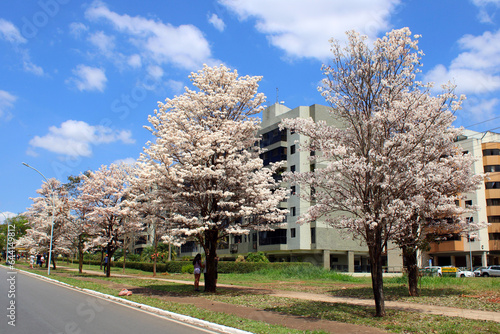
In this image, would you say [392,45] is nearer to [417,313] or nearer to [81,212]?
[417,313]

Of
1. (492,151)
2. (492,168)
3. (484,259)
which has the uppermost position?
(492,151)

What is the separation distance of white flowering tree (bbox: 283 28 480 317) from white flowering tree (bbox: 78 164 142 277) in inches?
789

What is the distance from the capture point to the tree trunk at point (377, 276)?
10.8 meters

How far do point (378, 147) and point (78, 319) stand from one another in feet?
31.5

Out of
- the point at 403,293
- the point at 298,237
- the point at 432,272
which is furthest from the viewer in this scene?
the point at 298,237

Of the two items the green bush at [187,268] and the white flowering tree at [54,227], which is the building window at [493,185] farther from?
the white flowering tree at [54,227]

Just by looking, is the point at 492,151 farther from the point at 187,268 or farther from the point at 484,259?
the point at 187,268

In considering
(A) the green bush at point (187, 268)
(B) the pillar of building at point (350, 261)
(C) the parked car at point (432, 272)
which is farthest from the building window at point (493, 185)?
(A) the green bush at point (187, 268)

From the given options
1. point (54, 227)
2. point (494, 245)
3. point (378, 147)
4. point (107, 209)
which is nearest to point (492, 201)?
point (494, 245)

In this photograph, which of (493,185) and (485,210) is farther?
(493,185)

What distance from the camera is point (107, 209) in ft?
93.4

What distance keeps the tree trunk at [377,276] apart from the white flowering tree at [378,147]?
0.03 meters

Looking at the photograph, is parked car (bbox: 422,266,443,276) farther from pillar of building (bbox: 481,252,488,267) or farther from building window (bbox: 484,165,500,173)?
building window (bbox: 484,165,500,173)

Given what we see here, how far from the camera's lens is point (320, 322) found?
10.4 m
